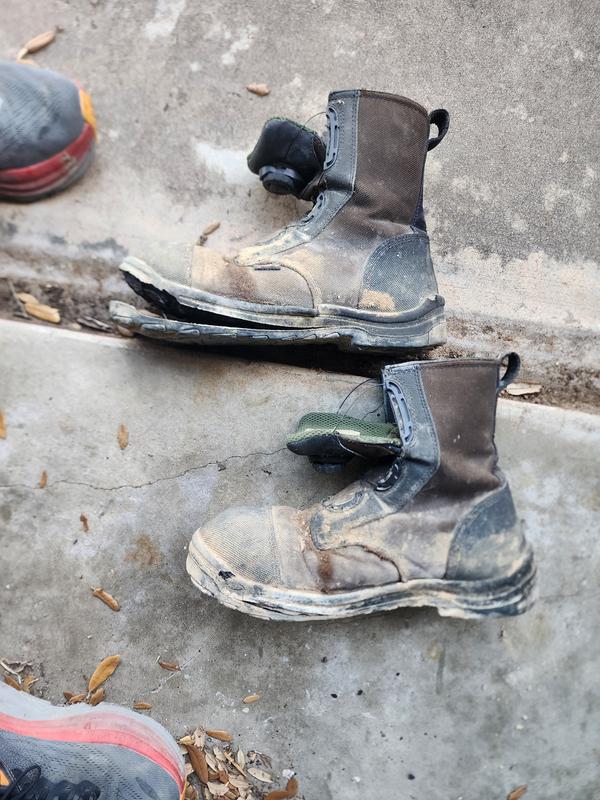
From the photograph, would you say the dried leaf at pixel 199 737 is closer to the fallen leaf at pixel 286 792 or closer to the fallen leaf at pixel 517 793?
the fallen leaf at pixel 286 792

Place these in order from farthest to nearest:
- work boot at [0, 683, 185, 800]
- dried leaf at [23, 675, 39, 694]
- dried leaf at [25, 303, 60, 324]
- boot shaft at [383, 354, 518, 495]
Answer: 1. dried leaf at [25, 303, 60, 324]
2. dried leaf at [23, 675, 39, 694]
3. work boot at [0, 683, 185, 800]
4. boot shaft at [383, 354, 518, 495]

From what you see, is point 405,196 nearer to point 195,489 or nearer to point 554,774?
point 195,489

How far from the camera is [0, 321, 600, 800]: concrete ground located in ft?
6.15

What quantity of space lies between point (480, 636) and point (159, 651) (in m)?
0.96

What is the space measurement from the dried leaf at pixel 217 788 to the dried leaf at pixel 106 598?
22.8 inches

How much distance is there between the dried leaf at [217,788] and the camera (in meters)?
1.84

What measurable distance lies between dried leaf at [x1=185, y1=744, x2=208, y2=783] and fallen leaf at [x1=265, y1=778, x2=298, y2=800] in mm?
198

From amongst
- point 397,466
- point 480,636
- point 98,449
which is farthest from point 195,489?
point 480,636

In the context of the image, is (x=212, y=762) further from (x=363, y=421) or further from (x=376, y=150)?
(x=376, y=150)

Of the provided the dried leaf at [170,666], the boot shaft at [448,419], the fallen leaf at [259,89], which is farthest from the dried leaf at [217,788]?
the fallen leaf at [259,89]

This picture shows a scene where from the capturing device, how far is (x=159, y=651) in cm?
188

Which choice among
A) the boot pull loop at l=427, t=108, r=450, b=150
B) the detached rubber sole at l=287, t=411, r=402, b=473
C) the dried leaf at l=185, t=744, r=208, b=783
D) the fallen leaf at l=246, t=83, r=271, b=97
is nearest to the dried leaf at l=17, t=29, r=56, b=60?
the fallen leaf at l=246, t=83, r=271, b=97

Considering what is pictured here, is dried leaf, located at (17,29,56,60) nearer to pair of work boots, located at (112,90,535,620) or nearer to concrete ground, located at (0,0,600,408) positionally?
concrete ground, located at (0,0,600,408)

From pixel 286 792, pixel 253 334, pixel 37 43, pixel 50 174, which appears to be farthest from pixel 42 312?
pixel 286 792
